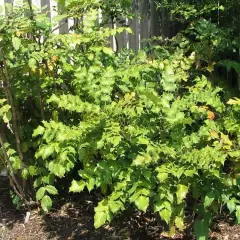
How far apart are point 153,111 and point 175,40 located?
1.77m

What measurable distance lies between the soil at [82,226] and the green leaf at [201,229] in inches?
14.5

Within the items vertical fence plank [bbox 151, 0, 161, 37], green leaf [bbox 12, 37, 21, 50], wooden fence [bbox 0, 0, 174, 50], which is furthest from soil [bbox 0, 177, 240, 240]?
vertical fence plank [bbox 151, 0, 161, 37]

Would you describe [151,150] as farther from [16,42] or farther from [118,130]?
[16,42]

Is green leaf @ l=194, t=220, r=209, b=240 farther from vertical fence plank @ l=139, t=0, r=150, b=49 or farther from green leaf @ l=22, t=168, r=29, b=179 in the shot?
vertical fence plank @ l=139, t=0, r=150, b=49

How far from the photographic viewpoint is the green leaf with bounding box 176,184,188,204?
9.56 feet

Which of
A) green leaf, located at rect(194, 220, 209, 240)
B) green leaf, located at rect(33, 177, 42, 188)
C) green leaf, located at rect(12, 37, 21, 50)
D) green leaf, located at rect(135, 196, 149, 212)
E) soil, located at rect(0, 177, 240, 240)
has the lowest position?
soil, located at rect(0, 177, 240, 240)

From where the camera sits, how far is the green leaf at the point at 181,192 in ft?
9.56

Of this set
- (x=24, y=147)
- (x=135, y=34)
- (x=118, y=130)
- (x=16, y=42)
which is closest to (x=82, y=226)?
(x=24, y=147)

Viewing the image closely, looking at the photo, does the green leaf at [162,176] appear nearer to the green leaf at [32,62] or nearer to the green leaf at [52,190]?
the green leaf at [52,190]

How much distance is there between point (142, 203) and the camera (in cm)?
292

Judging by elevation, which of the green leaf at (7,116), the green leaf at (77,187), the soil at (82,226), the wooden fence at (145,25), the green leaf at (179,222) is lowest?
the soil at (82,226)

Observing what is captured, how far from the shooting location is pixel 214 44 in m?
4.41

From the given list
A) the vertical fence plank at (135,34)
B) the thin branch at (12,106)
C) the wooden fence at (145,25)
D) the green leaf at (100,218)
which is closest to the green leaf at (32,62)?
the thin branch at (12,106)

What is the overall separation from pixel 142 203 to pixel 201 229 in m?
0.51
